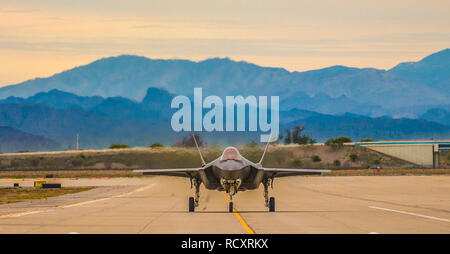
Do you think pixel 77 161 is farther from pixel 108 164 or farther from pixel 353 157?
pixel 353 157

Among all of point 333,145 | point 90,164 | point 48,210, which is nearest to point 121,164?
point 90,164

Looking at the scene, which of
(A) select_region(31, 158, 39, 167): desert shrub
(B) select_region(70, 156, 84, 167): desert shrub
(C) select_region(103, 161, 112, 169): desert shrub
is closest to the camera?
(C) select_region(103, 161, 112, 169): desert shrub

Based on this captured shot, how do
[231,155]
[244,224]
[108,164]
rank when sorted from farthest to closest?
[108,164], [231,155], [244,224]

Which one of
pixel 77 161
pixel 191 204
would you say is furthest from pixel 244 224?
pixel 77 161

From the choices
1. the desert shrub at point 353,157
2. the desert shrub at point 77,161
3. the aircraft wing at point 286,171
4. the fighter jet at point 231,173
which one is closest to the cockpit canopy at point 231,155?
the fighter jet at point 231,173

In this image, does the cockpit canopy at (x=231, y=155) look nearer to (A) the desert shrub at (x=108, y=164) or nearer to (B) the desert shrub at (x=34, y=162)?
(A) the desert shrub at (x=108, y=164)

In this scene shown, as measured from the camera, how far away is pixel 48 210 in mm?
31219

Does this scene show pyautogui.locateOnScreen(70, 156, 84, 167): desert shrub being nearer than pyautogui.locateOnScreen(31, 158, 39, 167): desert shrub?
Yes

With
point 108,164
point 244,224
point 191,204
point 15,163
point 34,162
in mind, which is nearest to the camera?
point 244,224

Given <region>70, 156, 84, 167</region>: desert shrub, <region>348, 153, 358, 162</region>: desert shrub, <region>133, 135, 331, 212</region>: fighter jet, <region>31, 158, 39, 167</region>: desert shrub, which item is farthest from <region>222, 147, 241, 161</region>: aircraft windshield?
<region>348, 153, 358, 162</region>: desert shrub

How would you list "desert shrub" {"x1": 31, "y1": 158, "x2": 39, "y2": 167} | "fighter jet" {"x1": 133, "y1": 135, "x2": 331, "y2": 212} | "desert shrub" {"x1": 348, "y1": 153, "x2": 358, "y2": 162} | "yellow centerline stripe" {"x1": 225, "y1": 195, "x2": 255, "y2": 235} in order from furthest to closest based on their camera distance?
"desert shrub" {"x1": 348, "y1": 153, "x2": 358, "y2": 162} < "desert shrub" {"x1": 31, "y1": 158, "x2": 39, "y2": 167} < "fighter jet" {"x1": 133, "y1": 135, "x2": 331, "y2": 212} < "yellow centerline stripe" {"x1": 225, "y1": 195, "x2": 255, "y2": 235}

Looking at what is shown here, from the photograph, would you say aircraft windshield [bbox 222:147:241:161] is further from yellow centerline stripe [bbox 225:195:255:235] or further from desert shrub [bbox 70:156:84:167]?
desert shrub [bbox 70:156:84:167]
